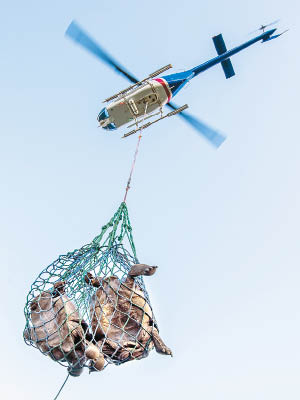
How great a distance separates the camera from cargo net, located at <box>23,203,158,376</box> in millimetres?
5848

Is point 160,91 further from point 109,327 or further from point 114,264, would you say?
point 109,327

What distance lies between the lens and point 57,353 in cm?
584

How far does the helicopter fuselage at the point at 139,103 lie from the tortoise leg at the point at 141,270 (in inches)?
229

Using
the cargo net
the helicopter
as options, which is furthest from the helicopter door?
the cargo net

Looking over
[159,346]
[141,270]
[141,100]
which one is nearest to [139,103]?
[141,100]

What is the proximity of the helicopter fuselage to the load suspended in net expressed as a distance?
5.51 m

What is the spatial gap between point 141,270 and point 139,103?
615 cm

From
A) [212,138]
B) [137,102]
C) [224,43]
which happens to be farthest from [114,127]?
[224,43]

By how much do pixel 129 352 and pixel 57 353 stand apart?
0.83m

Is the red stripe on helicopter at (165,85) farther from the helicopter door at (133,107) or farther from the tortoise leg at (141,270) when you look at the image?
the tortoise leg at (141,270)

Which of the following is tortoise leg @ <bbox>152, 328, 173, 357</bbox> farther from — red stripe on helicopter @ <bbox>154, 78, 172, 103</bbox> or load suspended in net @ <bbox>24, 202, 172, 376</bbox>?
red stripe on helicopter @ <bbox>154, 78, 172, 103</bbox>

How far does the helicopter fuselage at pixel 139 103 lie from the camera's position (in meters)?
11.4

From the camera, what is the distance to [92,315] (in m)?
6.17

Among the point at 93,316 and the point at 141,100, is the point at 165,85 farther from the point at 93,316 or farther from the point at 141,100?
the point at 93,316
